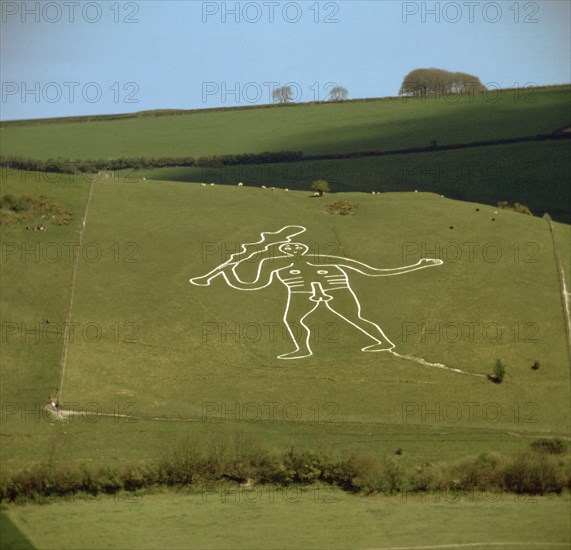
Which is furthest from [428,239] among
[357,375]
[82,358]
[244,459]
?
[244,459]

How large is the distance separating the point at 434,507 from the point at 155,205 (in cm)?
3460

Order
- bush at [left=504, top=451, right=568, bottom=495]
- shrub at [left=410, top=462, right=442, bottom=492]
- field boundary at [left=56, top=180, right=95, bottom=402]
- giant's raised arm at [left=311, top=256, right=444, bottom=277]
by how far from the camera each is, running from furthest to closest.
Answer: giant's raised arm at [left=311, top=256, right=444, bottom=277] → field boundary at [left=56, top=180, right=95, bottom=402] → shrub at [left=410, top=462, right=442, bottom=492] → bush at [left=504, top=451, right=568, bottom=495]

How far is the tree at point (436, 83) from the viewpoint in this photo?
116500 millimetres

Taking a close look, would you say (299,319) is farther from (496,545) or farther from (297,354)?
(496,545)

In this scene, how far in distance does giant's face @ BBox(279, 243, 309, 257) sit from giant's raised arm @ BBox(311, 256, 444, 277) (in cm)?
108

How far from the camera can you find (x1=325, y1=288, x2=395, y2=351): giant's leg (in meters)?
56.2

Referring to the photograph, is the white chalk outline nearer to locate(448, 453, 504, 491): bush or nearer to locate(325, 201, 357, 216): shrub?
locate(325, 201, 357, 216): shrub

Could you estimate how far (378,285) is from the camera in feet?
204

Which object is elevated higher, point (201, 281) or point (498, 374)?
point (201, 281)

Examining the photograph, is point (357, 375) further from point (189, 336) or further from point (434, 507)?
point (434, 507)

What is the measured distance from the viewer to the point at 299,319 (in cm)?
5853

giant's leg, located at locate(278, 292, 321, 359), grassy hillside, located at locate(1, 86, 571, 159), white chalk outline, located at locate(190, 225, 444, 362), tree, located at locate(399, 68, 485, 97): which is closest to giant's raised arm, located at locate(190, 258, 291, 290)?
white chalk outline, located at locate(190, 225, 444, 362)

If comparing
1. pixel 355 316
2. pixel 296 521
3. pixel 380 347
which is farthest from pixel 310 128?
pixel 296 521

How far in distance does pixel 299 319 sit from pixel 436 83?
64896mm
